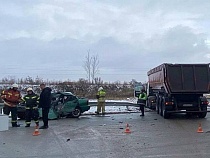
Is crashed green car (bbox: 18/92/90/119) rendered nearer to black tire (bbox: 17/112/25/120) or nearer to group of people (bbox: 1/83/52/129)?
black tire (bbox: 17/112/25/120)

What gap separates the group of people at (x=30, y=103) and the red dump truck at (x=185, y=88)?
6.46m

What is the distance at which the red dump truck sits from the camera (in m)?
19.5

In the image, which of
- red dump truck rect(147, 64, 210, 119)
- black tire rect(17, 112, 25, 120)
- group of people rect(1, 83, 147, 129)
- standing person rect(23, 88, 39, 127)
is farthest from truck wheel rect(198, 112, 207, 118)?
black tire rect(17, 112, 25, 120)

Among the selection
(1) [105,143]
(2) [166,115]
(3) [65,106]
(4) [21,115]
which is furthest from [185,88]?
(1) [105,143]

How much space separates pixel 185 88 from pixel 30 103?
302 inches

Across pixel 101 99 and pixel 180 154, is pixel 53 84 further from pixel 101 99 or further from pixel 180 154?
pixel 180 154

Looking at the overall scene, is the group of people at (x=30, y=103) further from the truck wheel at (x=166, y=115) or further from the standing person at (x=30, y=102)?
the truck wheel at (x=166, y=115)

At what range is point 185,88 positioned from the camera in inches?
769

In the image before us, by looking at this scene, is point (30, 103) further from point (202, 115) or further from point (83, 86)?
point (83, 86)

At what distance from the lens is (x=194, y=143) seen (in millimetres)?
10875

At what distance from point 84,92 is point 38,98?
73.4 ft

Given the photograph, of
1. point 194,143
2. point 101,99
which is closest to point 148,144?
point 194,143

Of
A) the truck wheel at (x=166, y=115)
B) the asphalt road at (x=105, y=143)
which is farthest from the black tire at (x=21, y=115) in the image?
the truck wheel at (x=166, y=115)

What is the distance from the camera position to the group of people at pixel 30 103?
622 inches
